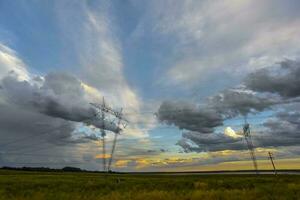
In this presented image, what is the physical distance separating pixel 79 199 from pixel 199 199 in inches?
433

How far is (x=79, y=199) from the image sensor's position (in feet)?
116

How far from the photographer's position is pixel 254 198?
36.8 meters

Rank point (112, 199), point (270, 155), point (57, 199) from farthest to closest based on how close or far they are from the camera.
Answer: point (270, 155)
point (57, 199)
point (112, 199)

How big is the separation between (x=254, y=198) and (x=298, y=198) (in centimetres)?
396

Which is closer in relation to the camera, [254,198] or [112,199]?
[112,199]

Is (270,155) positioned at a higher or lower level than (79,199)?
higher

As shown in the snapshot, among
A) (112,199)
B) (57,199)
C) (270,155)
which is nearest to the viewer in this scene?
→ (112,199)

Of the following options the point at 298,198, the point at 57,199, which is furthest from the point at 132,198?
the point at 298,198

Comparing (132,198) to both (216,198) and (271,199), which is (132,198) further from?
(271,199)

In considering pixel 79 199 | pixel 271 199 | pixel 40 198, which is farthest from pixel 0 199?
pixel 271 199

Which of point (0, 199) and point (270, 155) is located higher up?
point (270, 155)

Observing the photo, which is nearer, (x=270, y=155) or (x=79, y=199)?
(x=79, y=199)

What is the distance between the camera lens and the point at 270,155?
103 meters

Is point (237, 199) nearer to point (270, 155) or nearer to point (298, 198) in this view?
point (298, 198)
